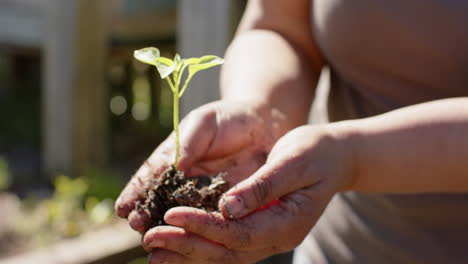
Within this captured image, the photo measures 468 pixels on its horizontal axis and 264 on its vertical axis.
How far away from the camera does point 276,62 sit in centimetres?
144

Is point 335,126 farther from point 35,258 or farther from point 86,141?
point 86,141

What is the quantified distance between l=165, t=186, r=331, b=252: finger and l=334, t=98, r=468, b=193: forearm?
13 cm

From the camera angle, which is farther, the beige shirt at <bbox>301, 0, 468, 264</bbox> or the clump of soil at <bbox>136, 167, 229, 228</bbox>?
the beige shirt at <bbox>301, 0, 468, 264</bbox>

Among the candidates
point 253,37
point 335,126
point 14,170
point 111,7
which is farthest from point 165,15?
point 335,126

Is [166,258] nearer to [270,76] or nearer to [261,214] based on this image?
[261,214]

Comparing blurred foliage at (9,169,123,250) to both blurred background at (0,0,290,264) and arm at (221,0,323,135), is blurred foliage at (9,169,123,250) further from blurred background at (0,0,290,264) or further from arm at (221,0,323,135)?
arm at (221,0,323,135)

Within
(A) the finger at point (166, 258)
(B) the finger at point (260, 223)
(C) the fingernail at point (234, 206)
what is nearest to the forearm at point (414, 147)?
(B) the finger at point (260, 223)

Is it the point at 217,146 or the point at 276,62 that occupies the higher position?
the point at 276,62

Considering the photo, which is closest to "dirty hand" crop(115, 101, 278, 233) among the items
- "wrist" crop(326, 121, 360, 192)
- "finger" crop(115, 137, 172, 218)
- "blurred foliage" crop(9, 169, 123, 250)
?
"finger" crop(115, 137, 172, 218)

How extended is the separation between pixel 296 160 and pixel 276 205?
87mm

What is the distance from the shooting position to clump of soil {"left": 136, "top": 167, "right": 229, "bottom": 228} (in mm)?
1112

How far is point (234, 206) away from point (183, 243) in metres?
0.11

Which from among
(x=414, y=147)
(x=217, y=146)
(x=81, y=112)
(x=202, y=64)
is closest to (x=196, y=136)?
(x=217, y=146)

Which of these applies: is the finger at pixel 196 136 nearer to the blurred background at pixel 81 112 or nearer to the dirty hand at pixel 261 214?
the dirty hand at pixel 261 214
